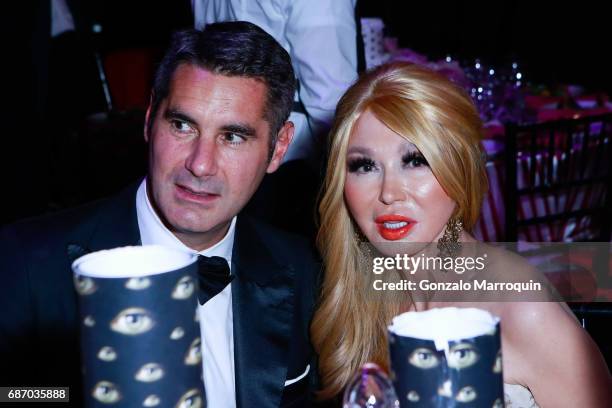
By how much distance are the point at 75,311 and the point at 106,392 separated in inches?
43.8

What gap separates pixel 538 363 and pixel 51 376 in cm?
123

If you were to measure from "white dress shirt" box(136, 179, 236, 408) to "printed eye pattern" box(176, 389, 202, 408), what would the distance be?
1.04 meters

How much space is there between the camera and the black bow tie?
189 cm

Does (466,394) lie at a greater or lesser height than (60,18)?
greater

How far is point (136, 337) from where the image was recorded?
89cm

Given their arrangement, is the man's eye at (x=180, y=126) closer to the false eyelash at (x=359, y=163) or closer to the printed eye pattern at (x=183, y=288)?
the false eyelash at (x=359, y=163)

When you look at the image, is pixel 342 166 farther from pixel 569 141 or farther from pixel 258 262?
pixel 569 141

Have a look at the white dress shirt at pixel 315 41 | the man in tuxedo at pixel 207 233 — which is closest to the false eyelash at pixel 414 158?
the man in tuxedo at pixel 207 233

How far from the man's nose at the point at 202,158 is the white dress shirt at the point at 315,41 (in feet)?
4.62

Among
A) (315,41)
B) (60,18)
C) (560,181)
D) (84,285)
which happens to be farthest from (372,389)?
(60,18)

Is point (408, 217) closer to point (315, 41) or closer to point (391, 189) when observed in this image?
point (391, 189)

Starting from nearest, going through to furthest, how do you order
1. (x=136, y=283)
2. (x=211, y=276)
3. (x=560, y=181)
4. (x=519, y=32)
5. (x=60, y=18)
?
(x=136, y=283), (x=211, y=276), (x=560, y=181), (x=60, y=18), (x=519, y=32)

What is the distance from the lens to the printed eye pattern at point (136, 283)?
2.89 feet

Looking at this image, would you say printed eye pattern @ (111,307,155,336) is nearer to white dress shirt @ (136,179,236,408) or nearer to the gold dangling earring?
white dress shirt @ (136,179,236,408)
